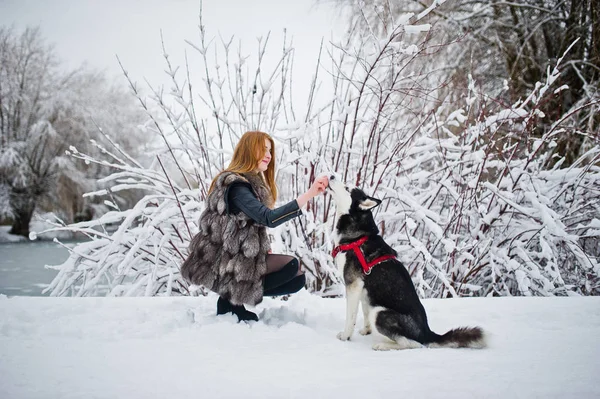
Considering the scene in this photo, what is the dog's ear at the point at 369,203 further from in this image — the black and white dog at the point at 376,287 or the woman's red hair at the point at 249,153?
the woman's red hair at the point at 249,153

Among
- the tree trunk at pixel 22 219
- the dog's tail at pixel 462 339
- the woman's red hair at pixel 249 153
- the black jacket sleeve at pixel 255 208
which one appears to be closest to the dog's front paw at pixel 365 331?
the dog's tail at pixel 462 339

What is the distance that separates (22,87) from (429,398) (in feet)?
48.7

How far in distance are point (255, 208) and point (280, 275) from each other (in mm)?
456

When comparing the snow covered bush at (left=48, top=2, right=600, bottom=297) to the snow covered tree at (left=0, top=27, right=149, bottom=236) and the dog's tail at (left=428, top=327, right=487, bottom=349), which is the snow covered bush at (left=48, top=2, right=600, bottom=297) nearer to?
the dog's tail at (left=428, top=327, right=487, bottom=349)

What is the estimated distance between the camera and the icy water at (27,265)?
17.6 ft

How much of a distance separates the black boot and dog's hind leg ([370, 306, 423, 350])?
74 centimetres

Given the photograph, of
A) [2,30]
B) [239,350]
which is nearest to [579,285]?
[239,350]

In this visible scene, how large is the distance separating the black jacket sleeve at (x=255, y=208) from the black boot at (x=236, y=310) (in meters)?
0.54

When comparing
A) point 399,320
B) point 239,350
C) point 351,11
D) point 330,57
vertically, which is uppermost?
point 351,11

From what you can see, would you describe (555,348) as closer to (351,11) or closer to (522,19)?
(351,11)

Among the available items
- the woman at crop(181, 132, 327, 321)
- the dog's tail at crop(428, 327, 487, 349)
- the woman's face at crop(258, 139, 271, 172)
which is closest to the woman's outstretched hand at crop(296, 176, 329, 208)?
the woman at crop(181, 132, 327, 321)

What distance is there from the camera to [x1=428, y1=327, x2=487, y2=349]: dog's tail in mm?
1750

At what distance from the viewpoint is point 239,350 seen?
172 centimetres

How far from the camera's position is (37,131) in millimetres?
Result: 11539
